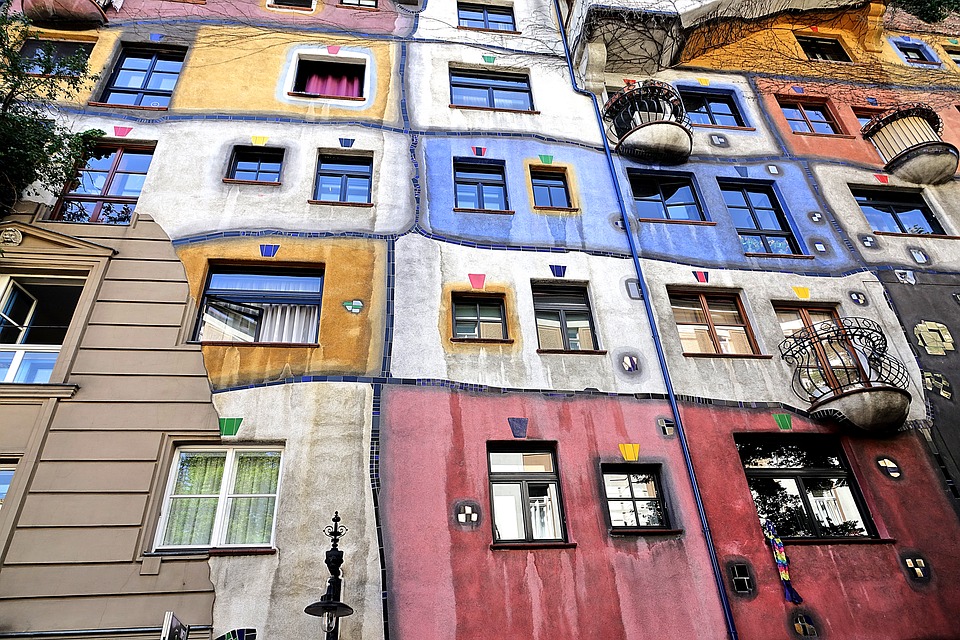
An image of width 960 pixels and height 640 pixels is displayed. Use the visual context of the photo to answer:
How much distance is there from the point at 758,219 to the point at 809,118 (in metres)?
4.45

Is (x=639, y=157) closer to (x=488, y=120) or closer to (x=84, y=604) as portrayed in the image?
(x=488, y=120)

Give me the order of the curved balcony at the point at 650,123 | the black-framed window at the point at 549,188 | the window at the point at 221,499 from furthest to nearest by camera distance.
→ the curved balcony at the point at 650,123
the black-framed window at the point at 549,188
the window at the point at 221,499

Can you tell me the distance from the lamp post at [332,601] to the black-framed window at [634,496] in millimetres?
3672

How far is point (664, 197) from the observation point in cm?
1379

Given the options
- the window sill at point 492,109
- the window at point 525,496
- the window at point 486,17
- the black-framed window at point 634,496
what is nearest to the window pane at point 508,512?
the window at point 525,496

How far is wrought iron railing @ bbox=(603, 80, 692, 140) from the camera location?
46.1ft

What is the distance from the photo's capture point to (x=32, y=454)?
28.4ft

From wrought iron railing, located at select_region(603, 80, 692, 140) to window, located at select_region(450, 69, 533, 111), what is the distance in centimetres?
198

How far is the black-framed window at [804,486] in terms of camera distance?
9.87 metres

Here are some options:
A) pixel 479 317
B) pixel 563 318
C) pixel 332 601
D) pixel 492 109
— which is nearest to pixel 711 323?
pixel 563 318

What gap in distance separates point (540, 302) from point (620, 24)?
775 centimetres

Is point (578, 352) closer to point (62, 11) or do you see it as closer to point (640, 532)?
point (640, 532)

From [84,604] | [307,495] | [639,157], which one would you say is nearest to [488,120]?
[639,157]

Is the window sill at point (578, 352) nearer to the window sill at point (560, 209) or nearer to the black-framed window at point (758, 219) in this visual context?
the window sill at point (560, 209)
